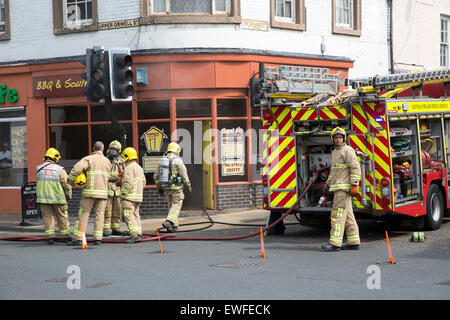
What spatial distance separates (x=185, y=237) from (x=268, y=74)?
3.39m

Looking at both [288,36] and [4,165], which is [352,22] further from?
[4,165]

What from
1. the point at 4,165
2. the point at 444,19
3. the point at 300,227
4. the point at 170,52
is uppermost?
the point at 444,19

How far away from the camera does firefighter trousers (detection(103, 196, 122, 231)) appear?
13.5 m

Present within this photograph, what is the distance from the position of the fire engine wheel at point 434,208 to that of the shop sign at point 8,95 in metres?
11.6

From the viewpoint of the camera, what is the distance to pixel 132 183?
41.2ft

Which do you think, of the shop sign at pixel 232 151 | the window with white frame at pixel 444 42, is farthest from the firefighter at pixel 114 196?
the window with white frame at pixel 444 42

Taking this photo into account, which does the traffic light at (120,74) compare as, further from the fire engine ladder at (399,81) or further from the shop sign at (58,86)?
the shop sign at (58,86)

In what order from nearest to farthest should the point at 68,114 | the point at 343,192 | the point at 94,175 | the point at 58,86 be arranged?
the point at 343,192 → the point at 94,175 → the point at 58,86 → the point at 68,114

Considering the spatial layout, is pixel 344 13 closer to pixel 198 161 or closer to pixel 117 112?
pixel 198 161

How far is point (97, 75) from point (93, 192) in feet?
8.32

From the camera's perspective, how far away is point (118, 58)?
44.4ft

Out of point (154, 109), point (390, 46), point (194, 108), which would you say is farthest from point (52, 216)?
point (390, 46)

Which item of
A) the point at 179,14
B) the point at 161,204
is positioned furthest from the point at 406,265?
the point at 179,14
